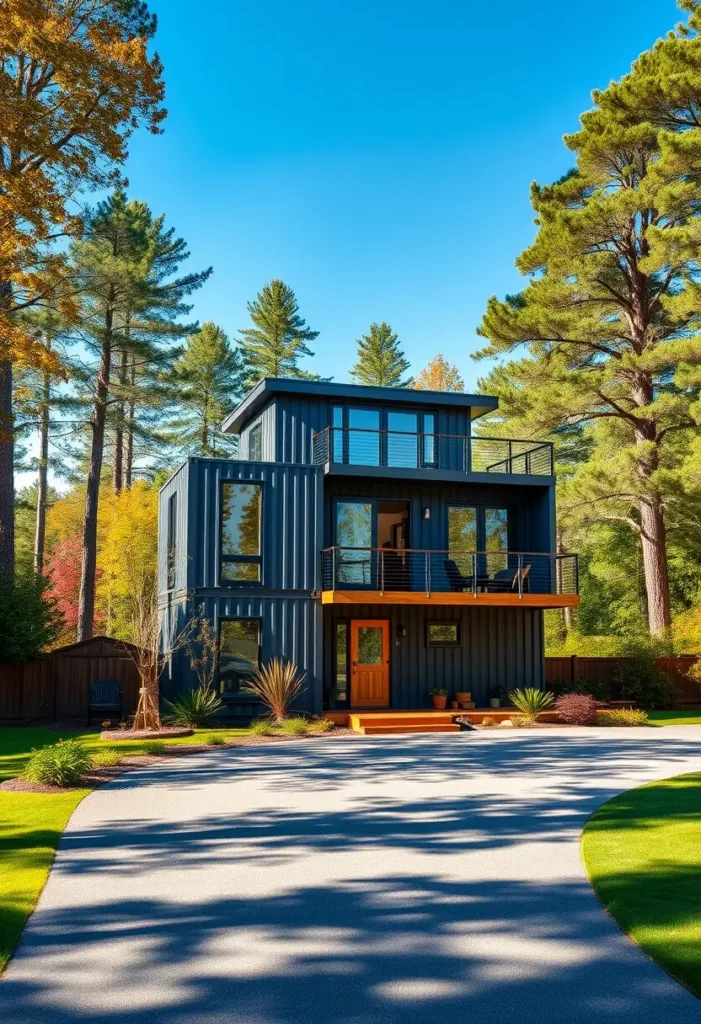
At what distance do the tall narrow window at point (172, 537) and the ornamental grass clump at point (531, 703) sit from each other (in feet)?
28.1

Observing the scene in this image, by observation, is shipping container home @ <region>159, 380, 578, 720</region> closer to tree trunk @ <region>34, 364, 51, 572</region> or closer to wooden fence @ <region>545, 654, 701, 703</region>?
wooden fence @ <region>545, 654, 701, 703</region>

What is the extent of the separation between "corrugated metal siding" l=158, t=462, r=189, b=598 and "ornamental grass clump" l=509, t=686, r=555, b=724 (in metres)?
7.92

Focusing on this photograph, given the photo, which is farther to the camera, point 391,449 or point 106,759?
point 391,449

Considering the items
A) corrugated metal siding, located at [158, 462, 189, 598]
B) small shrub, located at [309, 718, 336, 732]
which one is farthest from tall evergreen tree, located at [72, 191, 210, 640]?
small shrub, located at [309, 718, 336, 732]

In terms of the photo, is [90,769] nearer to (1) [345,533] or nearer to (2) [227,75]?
(1) [345,533]

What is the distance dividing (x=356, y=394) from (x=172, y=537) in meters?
5.86

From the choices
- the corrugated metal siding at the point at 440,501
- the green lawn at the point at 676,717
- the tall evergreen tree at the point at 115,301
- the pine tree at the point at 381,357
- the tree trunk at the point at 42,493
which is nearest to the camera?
the green lawn at the point at 676,717

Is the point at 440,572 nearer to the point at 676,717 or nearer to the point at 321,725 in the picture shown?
the point at 321,725

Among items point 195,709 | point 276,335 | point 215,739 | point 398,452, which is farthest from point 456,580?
point 276,335

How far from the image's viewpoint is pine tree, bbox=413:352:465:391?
166 feet

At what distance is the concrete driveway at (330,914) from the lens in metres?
4.37

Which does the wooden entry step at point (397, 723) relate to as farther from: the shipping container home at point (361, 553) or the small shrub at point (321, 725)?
the shipping container home at point (361, 553)

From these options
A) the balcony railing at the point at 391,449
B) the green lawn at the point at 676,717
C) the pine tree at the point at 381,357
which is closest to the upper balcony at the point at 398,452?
the balcony railing at the point at 391,449

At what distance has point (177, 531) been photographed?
20.7 meters
